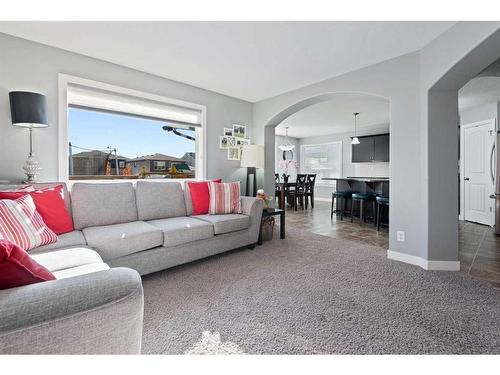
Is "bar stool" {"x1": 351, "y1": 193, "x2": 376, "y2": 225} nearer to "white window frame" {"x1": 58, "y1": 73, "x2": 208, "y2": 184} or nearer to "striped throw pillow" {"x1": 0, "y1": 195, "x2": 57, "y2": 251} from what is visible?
"white window frame" {"x1": 58, "y1": 73, "x2": 208, "y2": 184}

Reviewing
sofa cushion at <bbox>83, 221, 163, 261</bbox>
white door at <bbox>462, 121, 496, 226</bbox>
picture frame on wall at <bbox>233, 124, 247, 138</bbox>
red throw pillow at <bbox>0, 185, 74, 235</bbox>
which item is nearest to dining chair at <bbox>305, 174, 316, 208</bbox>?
picture frame on wall at <bbox>233, 124, 247, 138</bbox>

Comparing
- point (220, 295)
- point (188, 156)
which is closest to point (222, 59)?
point (188, 156)

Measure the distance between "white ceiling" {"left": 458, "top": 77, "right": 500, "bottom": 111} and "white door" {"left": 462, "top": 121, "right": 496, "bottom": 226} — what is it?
1.55 feet

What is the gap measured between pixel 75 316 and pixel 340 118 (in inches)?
261

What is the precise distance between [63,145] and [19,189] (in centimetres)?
82

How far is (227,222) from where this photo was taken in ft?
9.08

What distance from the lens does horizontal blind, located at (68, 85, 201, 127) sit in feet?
9.27

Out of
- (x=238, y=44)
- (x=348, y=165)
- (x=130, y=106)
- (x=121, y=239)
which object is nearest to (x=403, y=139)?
(x=238, y=44)

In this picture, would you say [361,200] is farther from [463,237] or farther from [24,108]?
[24,108]

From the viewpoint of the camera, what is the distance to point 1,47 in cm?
233

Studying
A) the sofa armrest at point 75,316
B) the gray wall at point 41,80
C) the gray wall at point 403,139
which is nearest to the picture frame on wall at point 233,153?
the gray wall at point 41,80

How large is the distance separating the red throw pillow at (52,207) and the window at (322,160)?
788cm

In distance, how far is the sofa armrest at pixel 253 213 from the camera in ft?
10.0
